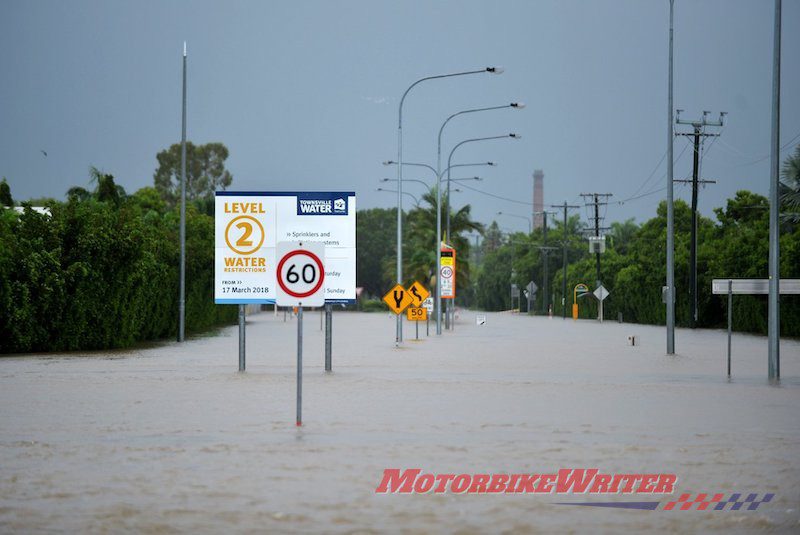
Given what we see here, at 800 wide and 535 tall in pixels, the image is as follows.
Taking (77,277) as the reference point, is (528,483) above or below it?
below

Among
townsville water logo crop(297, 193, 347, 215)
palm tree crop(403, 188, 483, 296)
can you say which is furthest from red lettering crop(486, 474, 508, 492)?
palm tree crop(403, 188, 483, 296)

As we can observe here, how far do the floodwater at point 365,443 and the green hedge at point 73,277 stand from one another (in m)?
5.36

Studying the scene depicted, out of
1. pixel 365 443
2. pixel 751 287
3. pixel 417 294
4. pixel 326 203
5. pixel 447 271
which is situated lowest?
pixel 365 443

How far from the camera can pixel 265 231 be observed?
2791 cm

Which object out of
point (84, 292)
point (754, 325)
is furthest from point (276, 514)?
point (754, 325)

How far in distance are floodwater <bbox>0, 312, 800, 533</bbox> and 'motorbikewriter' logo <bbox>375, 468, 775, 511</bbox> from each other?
0.66ft

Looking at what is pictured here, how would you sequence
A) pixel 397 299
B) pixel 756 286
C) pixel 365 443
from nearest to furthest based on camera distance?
pixel 365 443 → pixel 756 286 → pixel 397 299

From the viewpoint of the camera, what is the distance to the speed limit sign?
15.1 metres

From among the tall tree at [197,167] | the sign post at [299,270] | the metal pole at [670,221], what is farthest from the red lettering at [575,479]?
the tall tree at [197,167]

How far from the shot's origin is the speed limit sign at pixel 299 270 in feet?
49.4

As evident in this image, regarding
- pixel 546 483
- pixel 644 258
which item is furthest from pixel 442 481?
pixel 644 258

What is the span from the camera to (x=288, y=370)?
27906 mm

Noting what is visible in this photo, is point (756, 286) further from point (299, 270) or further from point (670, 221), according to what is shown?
point (299, 270)

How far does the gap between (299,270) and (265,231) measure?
13.0m
